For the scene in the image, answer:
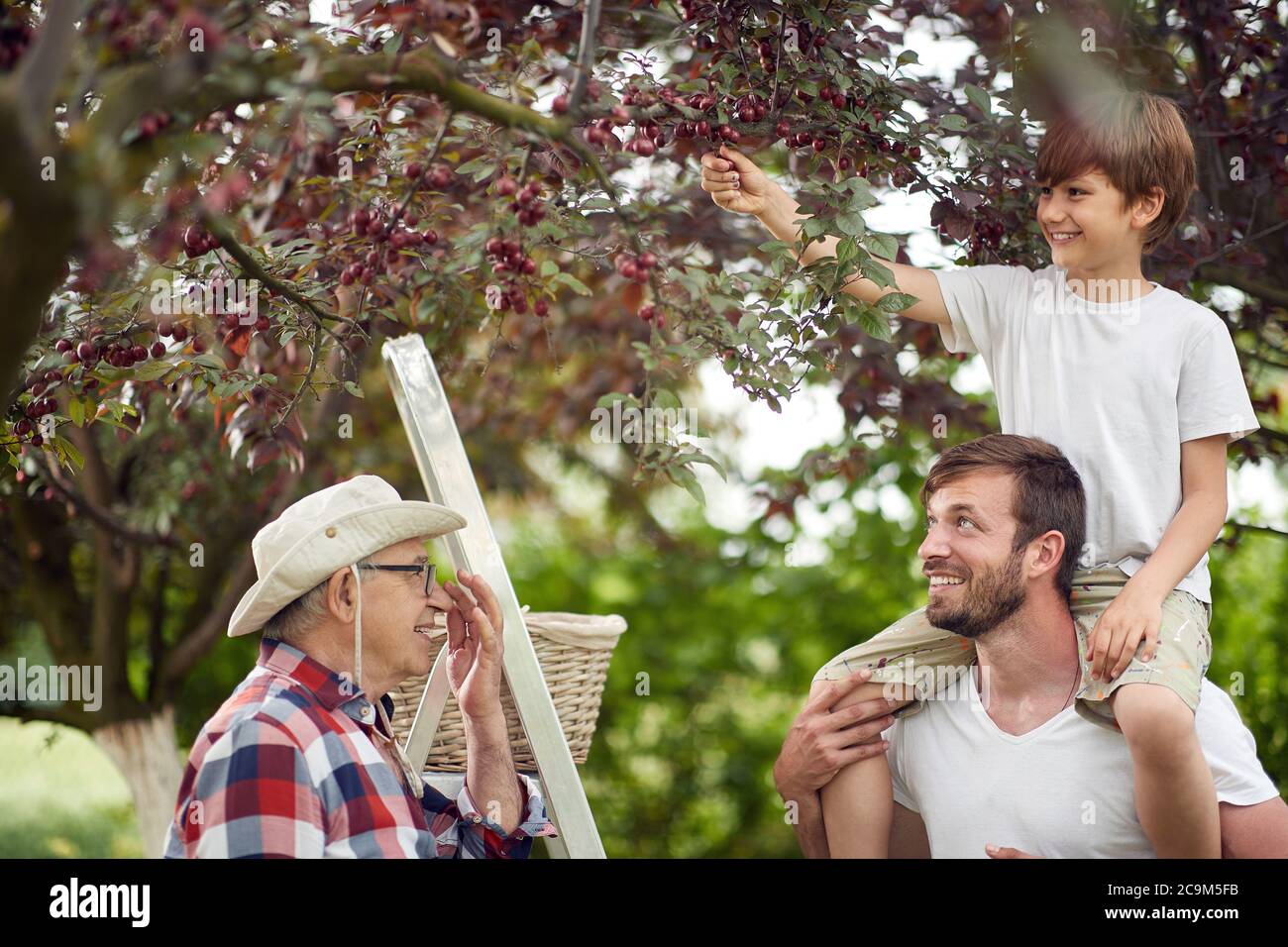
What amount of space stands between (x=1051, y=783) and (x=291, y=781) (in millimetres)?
1474

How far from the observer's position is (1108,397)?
8.57 ft

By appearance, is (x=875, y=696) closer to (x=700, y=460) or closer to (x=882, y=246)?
(x=700, y=460)

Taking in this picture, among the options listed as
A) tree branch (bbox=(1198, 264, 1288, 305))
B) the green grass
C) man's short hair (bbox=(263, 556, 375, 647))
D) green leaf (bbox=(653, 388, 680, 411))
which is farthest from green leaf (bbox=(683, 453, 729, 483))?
the green grass

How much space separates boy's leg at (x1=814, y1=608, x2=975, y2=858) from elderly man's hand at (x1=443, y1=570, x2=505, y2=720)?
748 millimetres

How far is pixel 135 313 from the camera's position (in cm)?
252

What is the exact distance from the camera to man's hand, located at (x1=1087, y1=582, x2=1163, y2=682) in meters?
2.35

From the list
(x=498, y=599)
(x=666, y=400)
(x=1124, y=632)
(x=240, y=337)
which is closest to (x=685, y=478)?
(x=666, y=400)

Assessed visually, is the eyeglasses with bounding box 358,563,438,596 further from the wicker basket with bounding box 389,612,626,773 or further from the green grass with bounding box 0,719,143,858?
the green grass with bounding box 0,719,143,858

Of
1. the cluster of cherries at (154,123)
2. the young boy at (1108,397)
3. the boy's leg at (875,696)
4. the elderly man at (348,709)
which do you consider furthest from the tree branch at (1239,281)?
the cluster of cherries at (154,123)

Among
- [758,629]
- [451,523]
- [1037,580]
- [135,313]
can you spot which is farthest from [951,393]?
[758,629]

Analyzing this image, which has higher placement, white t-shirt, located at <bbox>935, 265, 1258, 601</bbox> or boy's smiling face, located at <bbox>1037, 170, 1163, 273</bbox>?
boy's smiling face, located at <bbox>1037, 170, 1163, 273</bbox>

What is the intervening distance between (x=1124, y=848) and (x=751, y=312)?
1.27 metres

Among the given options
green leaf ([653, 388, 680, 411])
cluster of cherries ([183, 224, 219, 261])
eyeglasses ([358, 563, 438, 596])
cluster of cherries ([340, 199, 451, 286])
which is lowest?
eyeglasses ([358, 563, 438, 596])

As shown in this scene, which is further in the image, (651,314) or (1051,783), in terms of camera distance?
(1051,783)
